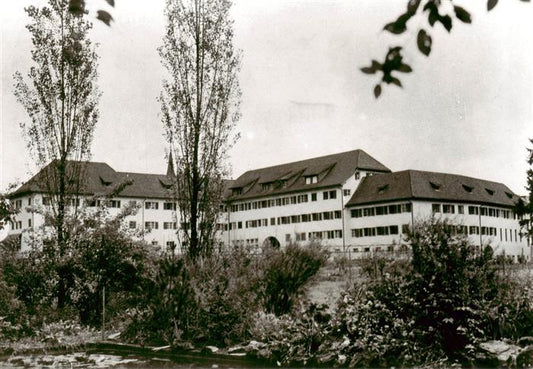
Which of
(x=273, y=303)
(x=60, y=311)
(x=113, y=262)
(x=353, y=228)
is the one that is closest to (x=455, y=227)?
Answer: (x=273, y=303)

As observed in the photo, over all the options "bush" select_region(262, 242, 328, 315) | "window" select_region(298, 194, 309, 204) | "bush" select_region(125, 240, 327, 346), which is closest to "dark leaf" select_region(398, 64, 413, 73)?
"bush" select_region(125, 240, 327, 346)

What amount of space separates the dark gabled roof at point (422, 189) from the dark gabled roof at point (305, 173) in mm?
2153

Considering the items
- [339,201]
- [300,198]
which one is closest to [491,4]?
[339,201]

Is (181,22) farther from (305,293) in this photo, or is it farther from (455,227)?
(455,227)

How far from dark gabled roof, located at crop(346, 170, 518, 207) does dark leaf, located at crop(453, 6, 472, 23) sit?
5340cm

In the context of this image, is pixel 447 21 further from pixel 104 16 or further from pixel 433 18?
pixel 104 16

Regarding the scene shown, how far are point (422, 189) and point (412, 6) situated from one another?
55225 millimetres

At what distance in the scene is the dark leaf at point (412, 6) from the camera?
9.69ft

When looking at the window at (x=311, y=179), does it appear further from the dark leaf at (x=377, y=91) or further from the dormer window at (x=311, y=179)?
the dark leaf at (x=377, y=91)

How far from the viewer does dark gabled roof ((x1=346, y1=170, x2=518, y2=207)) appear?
56406mm

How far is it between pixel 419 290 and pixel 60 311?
30.1ft

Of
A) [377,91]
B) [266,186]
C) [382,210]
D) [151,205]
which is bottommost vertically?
[377,91]

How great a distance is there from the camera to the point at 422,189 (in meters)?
56.6

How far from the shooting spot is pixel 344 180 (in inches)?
2388
